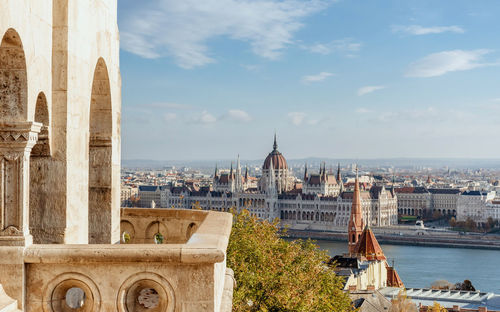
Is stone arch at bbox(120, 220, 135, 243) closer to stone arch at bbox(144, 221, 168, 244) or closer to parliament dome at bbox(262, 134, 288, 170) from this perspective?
stone arch at bbox(144, 221, 168, 244)

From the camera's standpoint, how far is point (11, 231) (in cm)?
333

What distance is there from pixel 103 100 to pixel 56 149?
134cm

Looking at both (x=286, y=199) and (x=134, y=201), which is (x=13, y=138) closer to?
(x=286, y=199)

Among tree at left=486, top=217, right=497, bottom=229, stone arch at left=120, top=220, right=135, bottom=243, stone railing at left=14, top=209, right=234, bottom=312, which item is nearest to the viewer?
stone railing at left=14, top=209, right=234, bottom=312

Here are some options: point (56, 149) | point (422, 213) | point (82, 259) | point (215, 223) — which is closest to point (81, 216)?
point (56, 149)

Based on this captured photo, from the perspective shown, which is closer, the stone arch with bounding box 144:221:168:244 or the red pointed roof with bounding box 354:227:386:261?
the stone arch with bounding box 144:221:168:244

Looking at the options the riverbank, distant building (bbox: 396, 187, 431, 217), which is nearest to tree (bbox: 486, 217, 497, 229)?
the riverbank

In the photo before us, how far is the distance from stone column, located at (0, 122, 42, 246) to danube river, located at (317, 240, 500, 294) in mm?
33372

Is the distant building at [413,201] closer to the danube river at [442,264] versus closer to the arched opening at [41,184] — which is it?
the danube river at [442,264]

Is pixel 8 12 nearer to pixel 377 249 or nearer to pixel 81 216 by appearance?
pixel 81 216

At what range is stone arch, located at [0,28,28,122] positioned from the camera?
11.3 ft

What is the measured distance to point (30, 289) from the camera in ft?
Answer: 10.5

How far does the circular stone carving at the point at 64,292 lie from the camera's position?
3125 mm

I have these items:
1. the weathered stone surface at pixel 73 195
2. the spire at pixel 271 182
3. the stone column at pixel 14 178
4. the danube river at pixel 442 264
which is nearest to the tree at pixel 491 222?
the danube river at pixel 442 264
